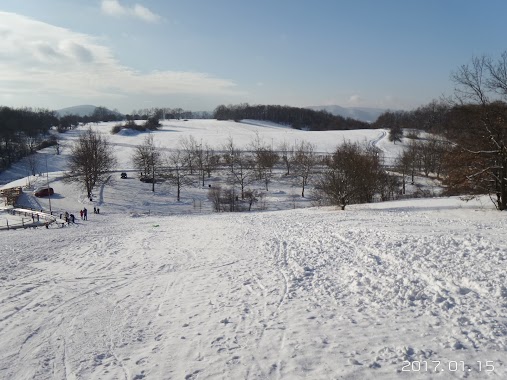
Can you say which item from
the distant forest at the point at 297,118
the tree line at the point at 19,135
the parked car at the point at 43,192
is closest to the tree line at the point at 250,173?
the parked car at the point at 43,192

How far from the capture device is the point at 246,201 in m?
58.8

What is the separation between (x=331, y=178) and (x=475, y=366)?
31.5 metres

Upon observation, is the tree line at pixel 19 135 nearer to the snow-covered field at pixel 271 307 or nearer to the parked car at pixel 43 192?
the parked car at pixel 43 192

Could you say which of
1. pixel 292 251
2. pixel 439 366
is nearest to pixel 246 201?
pixel 292 251

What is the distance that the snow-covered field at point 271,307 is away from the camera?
8.05 m

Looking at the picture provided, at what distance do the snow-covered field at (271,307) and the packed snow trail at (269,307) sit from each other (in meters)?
0.04

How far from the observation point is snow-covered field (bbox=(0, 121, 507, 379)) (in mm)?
8047

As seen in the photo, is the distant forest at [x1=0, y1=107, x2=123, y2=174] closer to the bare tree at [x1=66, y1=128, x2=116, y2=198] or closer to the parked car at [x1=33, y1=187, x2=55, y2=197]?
the bare tree at [x1=66, y1=128, x2=116, y2=198]

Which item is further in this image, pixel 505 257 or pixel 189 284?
pixel 189 284

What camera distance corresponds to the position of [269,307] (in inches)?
435

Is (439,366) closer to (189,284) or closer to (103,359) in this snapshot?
(103,359)

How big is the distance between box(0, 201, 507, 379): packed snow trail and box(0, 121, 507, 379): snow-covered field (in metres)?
0.04

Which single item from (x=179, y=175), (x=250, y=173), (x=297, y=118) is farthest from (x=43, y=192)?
(x=297, y=118)

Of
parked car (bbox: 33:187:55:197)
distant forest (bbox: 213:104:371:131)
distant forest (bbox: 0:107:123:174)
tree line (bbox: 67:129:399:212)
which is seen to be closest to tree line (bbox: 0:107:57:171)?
distant forest (bbox: 0:107:123:174)
